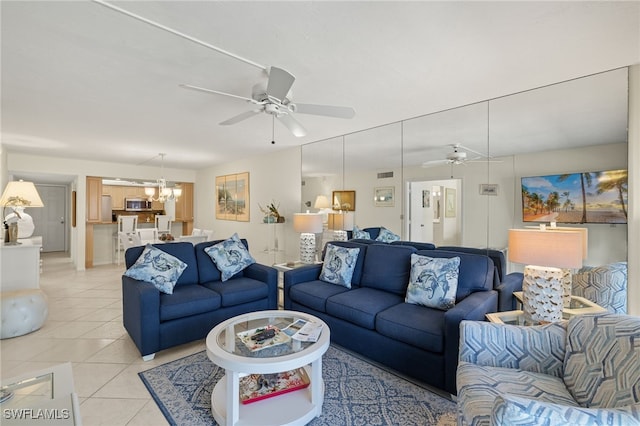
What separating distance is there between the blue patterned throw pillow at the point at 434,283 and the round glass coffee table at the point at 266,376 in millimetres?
954

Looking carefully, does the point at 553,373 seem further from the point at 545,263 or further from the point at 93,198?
the point at 93,198

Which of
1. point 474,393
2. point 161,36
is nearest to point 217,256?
point 161,36

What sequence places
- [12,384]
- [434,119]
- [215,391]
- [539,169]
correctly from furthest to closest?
1. [434,119]
2. [539,169]
3. [215,391]
4. [12,384]

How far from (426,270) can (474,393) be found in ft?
4.29

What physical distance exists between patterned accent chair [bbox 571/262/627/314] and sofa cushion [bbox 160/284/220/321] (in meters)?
3.29

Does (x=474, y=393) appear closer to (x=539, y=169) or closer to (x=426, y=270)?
(x=426, y=270)

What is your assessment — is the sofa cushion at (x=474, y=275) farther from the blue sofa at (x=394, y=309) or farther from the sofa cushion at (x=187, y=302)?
the sofa cushion at (x=187, y=302)

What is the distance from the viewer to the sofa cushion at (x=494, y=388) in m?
1.25

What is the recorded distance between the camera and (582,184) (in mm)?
2438

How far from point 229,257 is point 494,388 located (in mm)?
2849

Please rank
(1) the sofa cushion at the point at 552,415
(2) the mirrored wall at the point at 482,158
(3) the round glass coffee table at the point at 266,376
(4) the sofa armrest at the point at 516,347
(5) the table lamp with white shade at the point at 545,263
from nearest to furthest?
(1) the sofa cushion at the point at 552,415 → (4) the sofa armrest at the point at 516,347 → (3) the round glass coffee table at the point at 266,376 → (5) the table lamp with white shade at the point at 545,263 → (2) the mirrored wall at the point at 482,158

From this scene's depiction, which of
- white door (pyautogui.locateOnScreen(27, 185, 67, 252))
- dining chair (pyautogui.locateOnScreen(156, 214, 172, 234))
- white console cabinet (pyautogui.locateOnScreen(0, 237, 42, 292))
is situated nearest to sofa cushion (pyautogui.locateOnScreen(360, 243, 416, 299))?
white console cabinet (pyautogui.locateOnScreen(0, 237, 42, 292))

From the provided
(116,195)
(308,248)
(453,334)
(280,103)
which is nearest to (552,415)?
(453,334)

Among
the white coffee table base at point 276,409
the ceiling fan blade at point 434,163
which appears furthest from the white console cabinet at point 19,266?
the ceiling fan blade at point 434,163
